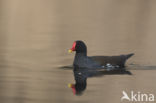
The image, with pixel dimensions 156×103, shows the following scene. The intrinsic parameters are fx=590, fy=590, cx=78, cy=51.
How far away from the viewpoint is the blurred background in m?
9.20

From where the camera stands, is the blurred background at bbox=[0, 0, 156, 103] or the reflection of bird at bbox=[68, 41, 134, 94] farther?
the reflection of bird at bbox=[68, 41, 134, 94]

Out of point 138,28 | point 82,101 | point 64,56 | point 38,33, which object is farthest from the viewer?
point 138,28

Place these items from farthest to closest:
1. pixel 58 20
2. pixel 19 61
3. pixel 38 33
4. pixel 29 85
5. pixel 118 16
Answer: pixel 118 16 → pixel 58 20 → pixel 38 33 → pixel 19 61 → pixel 29 85

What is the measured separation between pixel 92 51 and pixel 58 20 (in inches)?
216

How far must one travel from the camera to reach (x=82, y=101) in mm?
8422

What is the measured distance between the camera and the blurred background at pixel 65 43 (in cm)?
920

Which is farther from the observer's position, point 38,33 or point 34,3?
point 34,3

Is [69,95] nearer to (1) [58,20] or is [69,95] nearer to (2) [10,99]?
(2) [10,99]

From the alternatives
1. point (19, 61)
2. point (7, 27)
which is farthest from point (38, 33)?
point (19, 61)

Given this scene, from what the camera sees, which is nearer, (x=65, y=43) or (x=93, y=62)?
(x=93, y=62)

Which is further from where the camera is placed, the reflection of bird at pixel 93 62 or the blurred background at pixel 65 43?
the reflection of bird at pixel 93 62

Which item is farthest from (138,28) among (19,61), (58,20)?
(19,61)

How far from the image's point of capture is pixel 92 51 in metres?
13.7

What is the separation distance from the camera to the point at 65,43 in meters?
14.7
